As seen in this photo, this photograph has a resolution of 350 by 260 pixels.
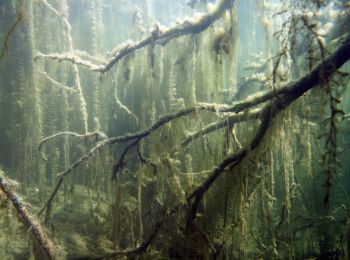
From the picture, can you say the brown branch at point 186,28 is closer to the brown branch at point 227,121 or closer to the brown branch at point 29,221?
the brown branch at point 227,121

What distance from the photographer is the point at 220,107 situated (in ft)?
9.96

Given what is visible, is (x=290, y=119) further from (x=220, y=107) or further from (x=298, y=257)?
(x=298, y=257)

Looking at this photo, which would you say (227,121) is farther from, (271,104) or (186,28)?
(186,28)

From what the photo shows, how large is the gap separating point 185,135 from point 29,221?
1.79m

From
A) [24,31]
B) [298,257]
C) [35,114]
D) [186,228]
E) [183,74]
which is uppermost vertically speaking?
[24,31]

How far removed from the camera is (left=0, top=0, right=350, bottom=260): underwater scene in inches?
101

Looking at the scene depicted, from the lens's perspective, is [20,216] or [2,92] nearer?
[20,216]

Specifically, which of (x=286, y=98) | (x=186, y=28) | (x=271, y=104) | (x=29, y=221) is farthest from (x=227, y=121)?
(x=29, y=221)

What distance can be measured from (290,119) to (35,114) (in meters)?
3.76

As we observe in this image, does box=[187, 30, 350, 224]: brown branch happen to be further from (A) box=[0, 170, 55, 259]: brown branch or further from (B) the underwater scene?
(A) box=[0, 170, 55, 259]: brown branch

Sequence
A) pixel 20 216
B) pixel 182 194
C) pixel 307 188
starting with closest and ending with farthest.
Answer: pixel 20 216
pixel 182 194
pixel 307 188

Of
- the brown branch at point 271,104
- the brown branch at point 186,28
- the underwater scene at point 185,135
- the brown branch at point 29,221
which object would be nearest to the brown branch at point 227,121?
the underwater scene at point 185,135

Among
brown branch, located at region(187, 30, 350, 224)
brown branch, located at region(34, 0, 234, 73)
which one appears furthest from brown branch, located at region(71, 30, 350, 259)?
brown branch, located at region(34, 0, 234, 73)

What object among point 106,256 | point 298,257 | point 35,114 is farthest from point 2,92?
point 298,257
